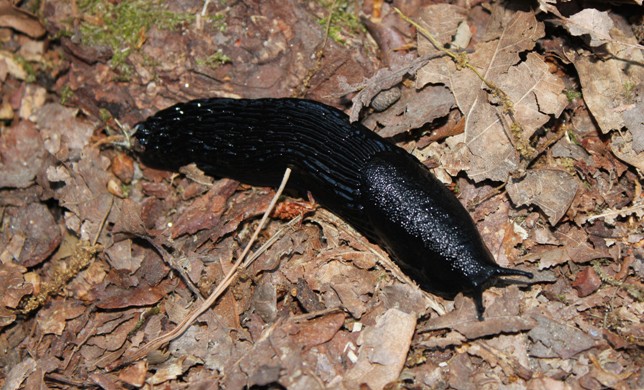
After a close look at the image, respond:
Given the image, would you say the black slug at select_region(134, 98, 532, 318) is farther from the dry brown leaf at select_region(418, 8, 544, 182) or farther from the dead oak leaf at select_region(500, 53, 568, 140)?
the dead oak leaf at select_region(500, 53, 568, 140)

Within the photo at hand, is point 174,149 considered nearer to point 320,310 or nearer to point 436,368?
point 320,310

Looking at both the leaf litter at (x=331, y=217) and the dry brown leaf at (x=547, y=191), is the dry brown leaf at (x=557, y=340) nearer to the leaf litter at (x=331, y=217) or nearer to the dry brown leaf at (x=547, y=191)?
the leaf litter at (x=331, y=217)

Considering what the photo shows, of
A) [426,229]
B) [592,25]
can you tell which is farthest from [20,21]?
[592,25]

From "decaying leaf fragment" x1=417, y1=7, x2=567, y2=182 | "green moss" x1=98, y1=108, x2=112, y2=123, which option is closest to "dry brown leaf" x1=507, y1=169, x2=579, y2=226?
"decaying leaf fragment" x1=417, y1=7, x2=567, y2=182

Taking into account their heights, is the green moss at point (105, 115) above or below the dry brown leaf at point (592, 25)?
below

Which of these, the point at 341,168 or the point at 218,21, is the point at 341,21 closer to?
the point at 218,21

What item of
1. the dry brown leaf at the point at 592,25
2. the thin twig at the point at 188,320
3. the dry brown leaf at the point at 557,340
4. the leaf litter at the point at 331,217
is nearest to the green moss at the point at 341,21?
the leaf litter at the point at 331,217
